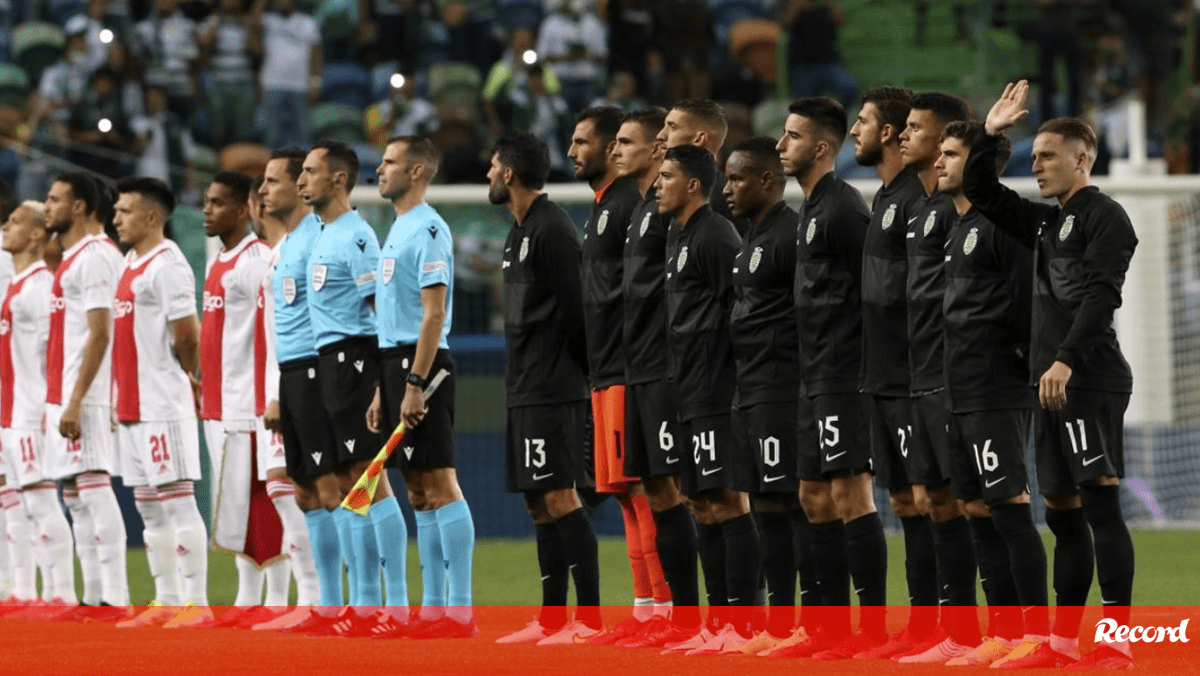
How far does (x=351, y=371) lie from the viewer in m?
10.0

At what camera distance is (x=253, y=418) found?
11086 mm

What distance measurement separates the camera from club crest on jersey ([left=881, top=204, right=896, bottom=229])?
8.30 m

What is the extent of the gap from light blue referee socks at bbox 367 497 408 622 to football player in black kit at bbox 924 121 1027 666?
9.94 feet

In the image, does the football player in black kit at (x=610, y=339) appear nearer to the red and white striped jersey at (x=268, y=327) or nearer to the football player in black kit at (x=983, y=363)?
the football player in black kit at (x=983, y=363)

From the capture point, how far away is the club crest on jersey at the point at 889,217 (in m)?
8.30

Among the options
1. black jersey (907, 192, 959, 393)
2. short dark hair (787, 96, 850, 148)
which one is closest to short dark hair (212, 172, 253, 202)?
short dark hair (787, 96, 850, 148)

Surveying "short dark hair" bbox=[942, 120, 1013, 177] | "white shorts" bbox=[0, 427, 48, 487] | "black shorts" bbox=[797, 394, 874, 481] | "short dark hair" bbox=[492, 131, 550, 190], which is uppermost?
"short dark hair" bbox=[492, 131, 550, 190]

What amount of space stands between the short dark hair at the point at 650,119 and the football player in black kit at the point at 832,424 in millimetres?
1034

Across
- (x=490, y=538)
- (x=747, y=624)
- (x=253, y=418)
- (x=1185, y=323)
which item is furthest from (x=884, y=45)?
(x=747, y=624)

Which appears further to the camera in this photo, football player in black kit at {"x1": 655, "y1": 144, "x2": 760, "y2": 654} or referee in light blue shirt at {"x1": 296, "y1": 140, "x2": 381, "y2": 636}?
referee in light blue shirt at {"x1": 296, "y1": 140, "x2": 381, "y2": 636}

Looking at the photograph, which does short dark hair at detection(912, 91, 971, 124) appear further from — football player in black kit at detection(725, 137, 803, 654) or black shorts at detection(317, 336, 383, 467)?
black shorts at detection(317, 336, 383, 467)

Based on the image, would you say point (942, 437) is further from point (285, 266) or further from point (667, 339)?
point (285, 266)

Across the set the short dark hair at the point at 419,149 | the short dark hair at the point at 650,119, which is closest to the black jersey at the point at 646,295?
the short dark hair at the point at 650,119

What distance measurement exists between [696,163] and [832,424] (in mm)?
1427
